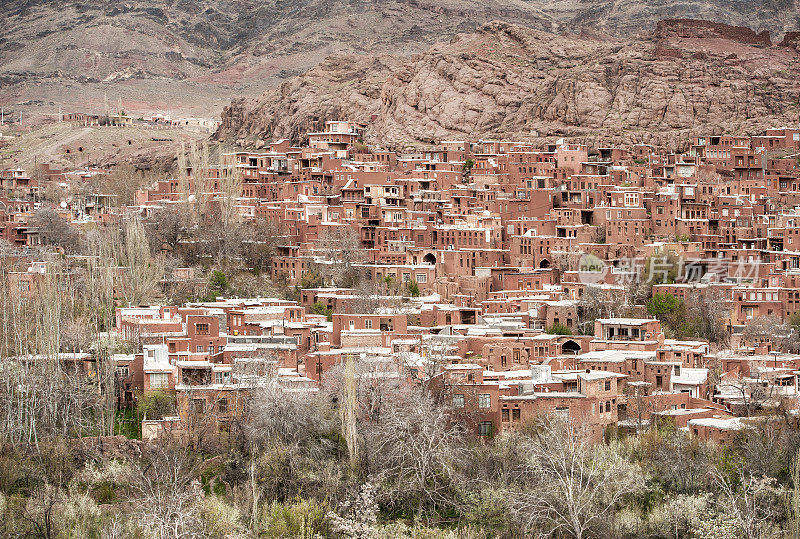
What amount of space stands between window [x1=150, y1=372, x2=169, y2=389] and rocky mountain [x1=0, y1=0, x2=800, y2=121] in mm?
71389

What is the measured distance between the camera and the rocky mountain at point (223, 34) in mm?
123812

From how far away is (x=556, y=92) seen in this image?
77188 mm

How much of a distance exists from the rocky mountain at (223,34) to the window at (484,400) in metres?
72.3

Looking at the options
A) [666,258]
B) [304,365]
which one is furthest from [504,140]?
[304,365]

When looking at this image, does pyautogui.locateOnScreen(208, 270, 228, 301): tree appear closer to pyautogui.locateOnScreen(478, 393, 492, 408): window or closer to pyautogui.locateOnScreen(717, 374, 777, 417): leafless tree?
pyautogui.locateOnScreen(478, 393, 492, 408): window

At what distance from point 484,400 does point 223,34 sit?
128 meters

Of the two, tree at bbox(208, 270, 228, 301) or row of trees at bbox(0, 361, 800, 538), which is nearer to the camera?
row of trees at bbox(0, 361, 800, 538)

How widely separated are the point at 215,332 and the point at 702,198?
79.4 ft

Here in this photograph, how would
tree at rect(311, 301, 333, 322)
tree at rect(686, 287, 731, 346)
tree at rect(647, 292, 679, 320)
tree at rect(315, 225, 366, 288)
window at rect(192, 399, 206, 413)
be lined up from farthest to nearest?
tree at rect(315, 225, 366, 288) < tree at rect(647, 292, 679, 320) < tree at rect(311, 301, 333, 322) < tree at rect(686, 287, 731, 346) < window at rect(192, 399, 206, 413)

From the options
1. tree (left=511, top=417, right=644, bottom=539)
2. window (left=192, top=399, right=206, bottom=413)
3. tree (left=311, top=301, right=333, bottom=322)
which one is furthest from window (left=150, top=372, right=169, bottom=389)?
tree (left=511, top=417, right=644, bottom=539)

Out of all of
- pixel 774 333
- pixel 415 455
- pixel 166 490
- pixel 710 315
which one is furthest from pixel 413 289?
pixel 166 490

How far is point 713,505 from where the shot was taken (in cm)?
3578

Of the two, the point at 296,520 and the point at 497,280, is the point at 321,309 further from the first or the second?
the point at 296,520

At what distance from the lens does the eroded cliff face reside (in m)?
75.2
